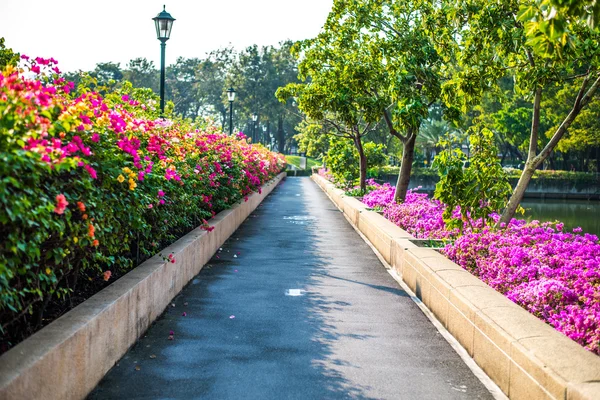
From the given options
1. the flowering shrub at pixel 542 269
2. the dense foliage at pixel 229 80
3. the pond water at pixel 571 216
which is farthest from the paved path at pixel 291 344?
the dense foliage at pixel 229 80

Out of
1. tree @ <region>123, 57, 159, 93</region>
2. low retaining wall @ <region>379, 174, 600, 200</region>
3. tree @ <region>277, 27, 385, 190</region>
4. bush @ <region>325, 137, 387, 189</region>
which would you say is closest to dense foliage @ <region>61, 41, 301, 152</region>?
tree @ <region>123, 57, 159, 93</region>

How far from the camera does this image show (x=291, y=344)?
239 inches

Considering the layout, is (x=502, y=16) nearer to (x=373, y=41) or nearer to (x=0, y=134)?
(x=373, y=41)

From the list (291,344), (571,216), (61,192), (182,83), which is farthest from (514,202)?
(182,83)

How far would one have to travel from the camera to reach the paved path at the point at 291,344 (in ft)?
16.1

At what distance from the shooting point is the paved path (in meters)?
4.90

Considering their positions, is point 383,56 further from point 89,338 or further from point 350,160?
point 350,160

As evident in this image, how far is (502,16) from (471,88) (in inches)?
48.0

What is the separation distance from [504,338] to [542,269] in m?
2.20

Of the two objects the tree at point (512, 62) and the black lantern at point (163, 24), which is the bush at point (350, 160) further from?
the tree at point (512, 62)

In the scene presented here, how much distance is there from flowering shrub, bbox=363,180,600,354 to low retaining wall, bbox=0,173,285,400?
367 cm

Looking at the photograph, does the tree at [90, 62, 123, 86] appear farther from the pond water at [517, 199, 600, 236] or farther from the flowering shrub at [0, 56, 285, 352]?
the flowering shrub at [0, 56, 285, 352]

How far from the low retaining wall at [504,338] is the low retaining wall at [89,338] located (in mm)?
3065

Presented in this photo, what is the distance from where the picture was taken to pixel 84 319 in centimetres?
465
